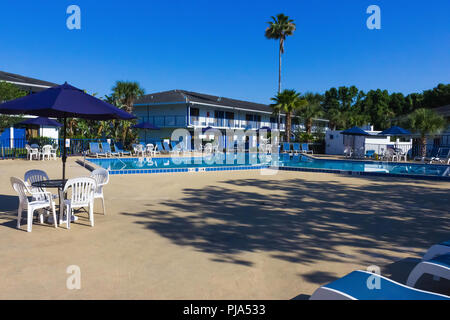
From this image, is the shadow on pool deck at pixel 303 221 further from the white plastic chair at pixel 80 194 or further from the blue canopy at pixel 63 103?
the blue canopy at pixel 63 103

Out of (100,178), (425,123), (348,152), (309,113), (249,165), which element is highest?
(309,113)

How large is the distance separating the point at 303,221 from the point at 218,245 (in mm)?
1977

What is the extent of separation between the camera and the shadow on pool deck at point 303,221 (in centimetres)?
435

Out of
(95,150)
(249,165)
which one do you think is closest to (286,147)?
(249,165)

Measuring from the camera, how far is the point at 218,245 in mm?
4398

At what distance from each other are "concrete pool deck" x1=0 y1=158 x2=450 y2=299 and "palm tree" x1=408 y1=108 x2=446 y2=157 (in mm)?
15464

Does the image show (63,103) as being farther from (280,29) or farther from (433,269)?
(280,29)

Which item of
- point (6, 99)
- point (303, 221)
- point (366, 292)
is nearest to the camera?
point (366, 292)

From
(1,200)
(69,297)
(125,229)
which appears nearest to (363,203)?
(125,229)

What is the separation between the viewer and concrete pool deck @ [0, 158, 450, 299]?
126 inches

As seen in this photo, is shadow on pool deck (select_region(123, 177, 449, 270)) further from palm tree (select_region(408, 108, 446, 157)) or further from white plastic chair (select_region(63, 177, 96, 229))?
palm tree (select_region(408, 108, 446, 157))

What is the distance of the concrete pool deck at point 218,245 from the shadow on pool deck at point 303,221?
0.7 inches

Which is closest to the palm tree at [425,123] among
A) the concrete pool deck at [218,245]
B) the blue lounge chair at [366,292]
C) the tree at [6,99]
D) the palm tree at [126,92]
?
the concrete pool deck at [218,245]

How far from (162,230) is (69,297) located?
2.23 metres
